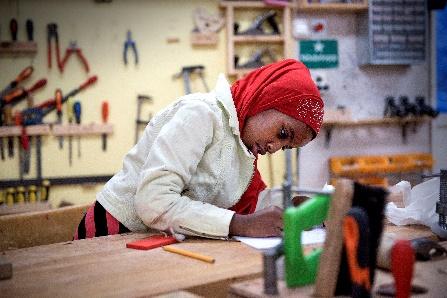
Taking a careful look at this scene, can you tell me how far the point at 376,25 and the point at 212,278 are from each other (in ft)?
12.1

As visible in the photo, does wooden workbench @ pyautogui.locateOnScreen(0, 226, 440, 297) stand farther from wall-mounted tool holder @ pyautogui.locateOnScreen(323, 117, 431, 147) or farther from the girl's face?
wall-mounted tool holder @ pyautogui.locateOnScreen(323, 117, 431, 147)

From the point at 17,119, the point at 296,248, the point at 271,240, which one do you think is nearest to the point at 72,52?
the point at 17,119

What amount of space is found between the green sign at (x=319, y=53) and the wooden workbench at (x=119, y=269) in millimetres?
3069

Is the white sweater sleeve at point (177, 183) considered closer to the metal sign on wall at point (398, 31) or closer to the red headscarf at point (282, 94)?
the red headscarf at point (282, 94)

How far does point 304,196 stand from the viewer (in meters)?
2.06

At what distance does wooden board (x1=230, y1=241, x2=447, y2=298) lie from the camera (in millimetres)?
1111

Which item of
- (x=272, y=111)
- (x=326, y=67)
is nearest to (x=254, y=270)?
(x=272, y=111)

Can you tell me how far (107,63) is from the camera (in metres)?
4.13

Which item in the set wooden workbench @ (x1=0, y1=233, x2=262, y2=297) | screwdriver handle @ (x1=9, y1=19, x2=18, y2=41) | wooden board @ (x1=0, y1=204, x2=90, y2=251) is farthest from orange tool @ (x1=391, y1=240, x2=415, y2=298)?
screwdriver handle @ (x1=9, y1=19, x2=18, y2=41)

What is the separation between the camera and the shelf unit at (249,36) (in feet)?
14.0

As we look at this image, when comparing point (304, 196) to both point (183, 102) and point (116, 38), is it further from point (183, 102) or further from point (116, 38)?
point (116, 38)

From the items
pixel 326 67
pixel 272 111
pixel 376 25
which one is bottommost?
pixel 272 111

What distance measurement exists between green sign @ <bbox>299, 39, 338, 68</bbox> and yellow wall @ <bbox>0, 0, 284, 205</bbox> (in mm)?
681

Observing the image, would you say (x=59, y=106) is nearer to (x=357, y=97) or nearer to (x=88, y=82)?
(x=88, y=82)
